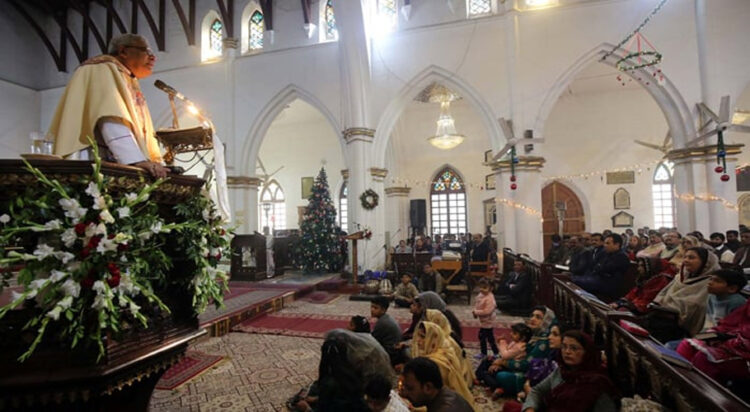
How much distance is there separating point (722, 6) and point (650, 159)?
5.89m

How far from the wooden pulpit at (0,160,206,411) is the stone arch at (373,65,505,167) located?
31.2ft

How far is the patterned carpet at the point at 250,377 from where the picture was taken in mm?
3477

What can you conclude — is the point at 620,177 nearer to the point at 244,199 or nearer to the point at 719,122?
the point at 719,122

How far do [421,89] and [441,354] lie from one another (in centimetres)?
919

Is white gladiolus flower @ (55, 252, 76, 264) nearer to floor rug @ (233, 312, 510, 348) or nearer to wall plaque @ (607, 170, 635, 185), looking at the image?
floor rug @ (233, 312, 510, 348)

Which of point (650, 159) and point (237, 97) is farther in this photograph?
point (650, 159)

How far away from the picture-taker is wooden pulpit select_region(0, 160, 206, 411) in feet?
4.66

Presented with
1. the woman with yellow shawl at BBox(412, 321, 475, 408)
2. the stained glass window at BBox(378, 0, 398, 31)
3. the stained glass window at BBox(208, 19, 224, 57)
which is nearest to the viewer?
the woman with yellow shawl at BBox(412, 321, 475, 408)

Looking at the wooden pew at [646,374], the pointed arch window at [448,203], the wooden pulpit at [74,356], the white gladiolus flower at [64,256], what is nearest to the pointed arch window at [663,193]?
the pointed arch window at [448,203]

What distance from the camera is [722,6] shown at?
29.6ft

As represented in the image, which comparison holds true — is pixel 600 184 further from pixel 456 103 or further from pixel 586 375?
pixel 586 375

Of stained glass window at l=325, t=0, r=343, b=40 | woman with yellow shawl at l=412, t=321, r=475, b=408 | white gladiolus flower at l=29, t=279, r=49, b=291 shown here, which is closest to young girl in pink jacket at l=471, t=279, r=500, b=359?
woman with yellow shawl at l=412, t=321, r=475, b=408

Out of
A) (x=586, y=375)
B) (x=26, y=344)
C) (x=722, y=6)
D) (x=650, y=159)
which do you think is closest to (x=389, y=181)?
(x=650, y=159)

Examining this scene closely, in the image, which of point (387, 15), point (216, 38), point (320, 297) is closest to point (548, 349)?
point (320, 297)
